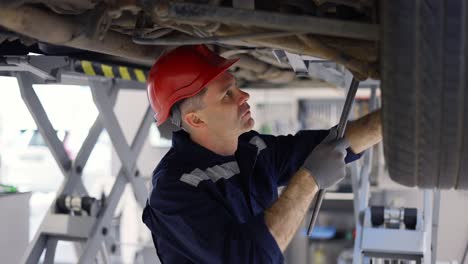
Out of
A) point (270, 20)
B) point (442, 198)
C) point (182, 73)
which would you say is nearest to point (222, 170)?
point (182, 73)

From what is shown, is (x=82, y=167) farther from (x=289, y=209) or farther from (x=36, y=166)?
(x=36, y=166)

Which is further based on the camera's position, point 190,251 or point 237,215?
point 237,215

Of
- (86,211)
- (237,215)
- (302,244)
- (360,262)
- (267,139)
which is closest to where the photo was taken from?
(237,215)

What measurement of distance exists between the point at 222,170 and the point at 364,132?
0.49 m

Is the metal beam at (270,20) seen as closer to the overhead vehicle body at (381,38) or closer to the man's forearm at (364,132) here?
the overhead vehicle body at (381,38)

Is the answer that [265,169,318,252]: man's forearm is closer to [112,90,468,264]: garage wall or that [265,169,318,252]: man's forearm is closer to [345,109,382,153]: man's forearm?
[345,109,382,153]: man's forearm

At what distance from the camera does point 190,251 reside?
1.99m

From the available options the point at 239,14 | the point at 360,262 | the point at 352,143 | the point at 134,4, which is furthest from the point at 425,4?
the point at 360,262

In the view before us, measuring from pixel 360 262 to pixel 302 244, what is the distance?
3.06 meters

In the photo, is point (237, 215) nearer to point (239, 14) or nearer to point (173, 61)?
point (173, 61)

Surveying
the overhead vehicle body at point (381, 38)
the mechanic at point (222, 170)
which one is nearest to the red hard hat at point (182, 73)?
the mechanic at point (222, 170)

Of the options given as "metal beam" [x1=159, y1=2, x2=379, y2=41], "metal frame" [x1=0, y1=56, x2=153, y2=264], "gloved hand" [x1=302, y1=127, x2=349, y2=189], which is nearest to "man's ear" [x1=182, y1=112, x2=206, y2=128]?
"gloved hand" [x1=302, y1=127, x2=349, y2=189]

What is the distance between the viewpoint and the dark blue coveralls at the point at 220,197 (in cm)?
190

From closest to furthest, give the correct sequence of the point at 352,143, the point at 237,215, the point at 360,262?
the point at 237,215
the point at 352,143
the point at 360,262
